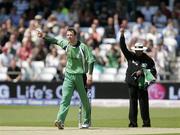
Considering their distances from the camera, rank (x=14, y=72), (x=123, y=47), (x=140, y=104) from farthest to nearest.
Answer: (x=14, y=72) → (x=140, y=104) → (x=123, y=47)

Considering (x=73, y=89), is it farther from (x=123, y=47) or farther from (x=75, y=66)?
(x=123, y=47)

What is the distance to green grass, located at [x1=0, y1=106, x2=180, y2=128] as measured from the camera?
62.6ft

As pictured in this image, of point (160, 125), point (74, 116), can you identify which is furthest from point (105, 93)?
point (160, 125)

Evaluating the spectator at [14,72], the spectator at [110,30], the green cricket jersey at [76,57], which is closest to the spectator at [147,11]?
the spectator at [110,30]

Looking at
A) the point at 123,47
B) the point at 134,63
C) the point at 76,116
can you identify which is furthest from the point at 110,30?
the point at 123,47

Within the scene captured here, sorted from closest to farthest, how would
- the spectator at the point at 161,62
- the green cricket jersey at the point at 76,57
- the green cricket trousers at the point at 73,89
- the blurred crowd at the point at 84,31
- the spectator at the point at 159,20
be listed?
1. the green cricket trousers at the point at 73,89
2. the green cricket jersey at the point at 76,57
3. the spectator at the point at 161,62
4. the blurred crowd at the point at 84,31
5. the spectator at the point at 159,20

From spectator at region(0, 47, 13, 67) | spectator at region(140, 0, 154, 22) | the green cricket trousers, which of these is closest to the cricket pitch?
the green cricket trousers

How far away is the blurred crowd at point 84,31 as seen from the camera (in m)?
27.8

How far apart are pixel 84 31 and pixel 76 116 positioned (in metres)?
8.43

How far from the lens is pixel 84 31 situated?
29.9 m

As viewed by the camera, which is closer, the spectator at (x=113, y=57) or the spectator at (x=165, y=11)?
the spectator at (x=113, y=57)

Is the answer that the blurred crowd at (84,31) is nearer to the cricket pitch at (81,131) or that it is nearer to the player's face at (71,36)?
the player's face at (71,36)

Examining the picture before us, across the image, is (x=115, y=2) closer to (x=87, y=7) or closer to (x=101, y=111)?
(x=87, y=7)

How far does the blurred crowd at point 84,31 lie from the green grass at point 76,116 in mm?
2211
